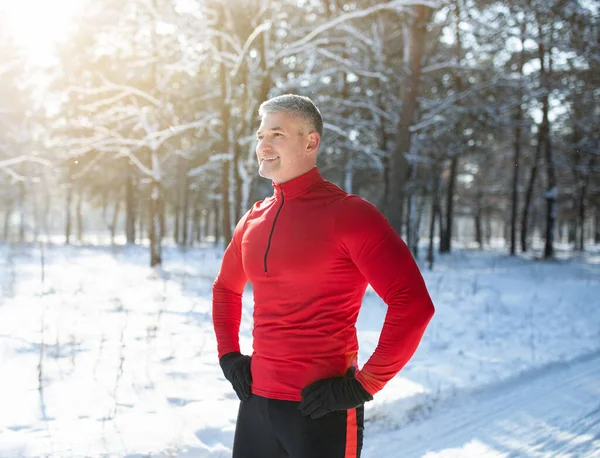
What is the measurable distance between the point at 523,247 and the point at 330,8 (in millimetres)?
18102

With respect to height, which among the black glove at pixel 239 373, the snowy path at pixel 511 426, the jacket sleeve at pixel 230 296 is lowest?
the snowy path at pixel 511 426

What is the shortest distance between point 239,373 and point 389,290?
75 cm

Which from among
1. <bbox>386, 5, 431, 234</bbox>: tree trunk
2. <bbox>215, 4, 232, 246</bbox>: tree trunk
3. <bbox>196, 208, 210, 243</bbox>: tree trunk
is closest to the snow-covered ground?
<bbox>215, 4, 232, 246</bbox>: tree trunk

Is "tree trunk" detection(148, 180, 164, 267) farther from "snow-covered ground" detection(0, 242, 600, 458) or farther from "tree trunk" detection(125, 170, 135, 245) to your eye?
"tree trunk" detection(125, 170, 135, 245)

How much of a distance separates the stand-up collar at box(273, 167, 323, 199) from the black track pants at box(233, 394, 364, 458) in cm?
83

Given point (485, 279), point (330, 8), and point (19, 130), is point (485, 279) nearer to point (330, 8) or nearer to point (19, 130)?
point (330, 8)

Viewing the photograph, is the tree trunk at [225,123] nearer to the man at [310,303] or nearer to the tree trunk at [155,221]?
the tree trunk at [155,221]

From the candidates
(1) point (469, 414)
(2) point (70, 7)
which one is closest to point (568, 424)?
(1) point (469, 414)

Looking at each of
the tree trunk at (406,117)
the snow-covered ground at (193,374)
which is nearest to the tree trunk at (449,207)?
the tree trunk at (406,117)

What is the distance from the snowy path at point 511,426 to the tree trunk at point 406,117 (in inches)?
325

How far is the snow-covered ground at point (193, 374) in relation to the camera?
4.07m

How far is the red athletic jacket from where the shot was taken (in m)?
1.83

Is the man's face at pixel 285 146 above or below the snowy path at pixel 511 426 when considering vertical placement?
above

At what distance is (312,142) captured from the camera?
6.96ft
